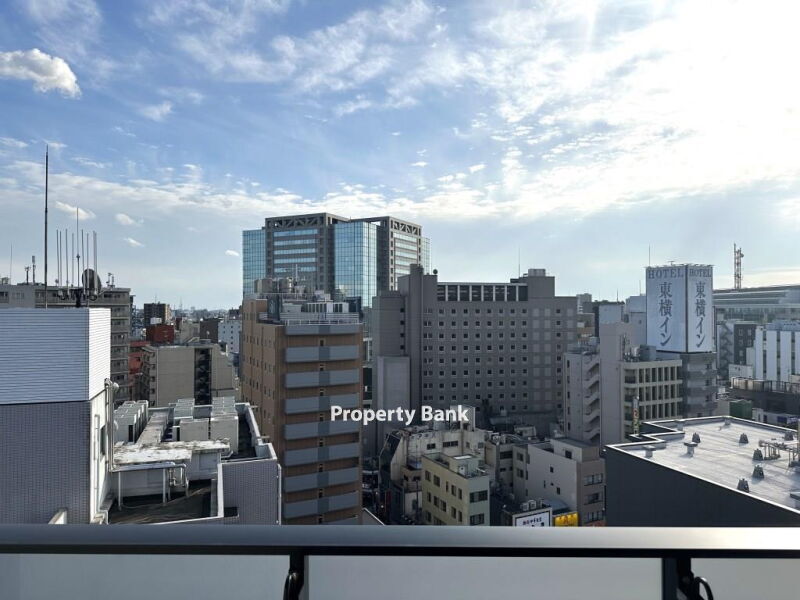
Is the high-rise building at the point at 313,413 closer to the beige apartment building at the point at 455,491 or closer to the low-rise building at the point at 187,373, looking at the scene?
the beige apartment building at the point at 455,491

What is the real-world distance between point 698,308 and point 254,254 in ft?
126

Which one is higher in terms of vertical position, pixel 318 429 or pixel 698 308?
pixel 698 308

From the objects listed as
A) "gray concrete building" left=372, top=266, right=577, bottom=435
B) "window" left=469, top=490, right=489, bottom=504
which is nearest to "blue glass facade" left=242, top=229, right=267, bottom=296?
"gray concrete building" left=372, top=266, right=577, bottom=435

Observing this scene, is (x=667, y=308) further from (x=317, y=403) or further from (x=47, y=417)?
(x=47, y=417)

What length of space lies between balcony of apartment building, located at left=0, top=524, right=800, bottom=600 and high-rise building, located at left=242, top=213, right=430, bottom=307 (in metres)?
45.1

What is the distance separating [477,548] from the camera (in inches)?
27.0

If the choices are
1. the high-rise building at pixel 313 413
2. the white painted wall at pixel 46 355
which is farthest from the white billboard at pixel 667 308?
the white painted wall at pixel 46 355

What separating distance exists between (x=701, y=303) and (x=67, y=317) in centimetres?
2152

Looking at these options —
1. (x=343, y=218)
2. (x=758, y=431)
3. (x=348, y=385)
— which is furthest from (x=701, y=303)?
(x=343, y=218)

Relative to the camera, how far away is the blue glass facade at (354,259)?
47.0 meters

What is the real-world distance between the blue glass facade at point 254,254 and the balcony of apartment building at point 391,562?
165ft

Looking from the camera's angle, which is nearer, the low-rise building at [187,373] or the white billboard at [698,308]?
the white billboard at [698,308]

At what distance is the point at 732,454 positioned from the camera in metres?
5.51

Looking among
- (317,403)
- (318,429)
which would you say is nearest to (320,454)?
(318,429)
